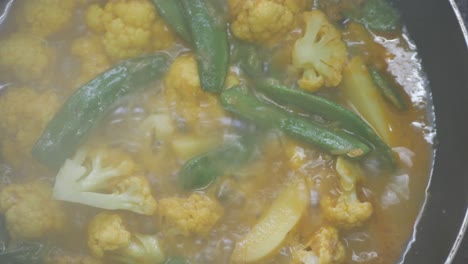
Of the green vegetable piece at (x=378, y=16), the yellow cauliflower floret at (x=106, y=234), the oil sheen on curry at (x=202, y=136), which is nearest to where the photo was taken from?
the yellow cauliflower floret at (x=106, y=234)

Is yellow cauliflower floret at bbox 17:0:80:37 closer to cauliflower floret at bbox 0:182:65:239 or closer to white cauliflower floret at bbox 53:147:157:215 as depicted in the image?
white cauliflower floret at bbox 53:147:157:215

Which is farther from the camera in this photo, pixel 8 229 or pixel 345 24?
pixel 345 24

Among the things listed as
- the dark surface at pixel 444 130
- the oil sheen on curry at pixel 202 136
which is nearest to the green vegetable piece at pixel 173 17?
the oil sheen on curry at pixel 202 136

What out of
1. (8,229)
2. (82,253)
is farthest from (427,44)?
(8,229)

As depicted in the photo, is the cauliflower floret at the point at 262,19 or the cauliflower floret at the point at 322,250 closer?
the cauliflower floret at the point at 322,250

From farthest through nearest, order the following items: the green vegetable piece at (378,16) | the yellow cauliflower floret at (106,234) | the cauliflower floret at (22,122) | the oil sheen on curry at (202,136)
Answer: the green vegetable piece at (378,16)
the cauliflower floret at (22,122)
the oil sheen on curry at (202,136)
the yellow cauliflower floret at (106,234)

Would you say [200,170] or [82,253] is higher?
[200,170]

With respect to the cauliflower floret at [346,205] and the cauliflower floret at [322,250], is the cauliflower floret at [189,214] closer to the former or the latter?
the cauliflower floret at [322,250]

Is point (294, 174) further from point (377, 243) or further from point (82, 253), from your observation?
point (82, 253)
